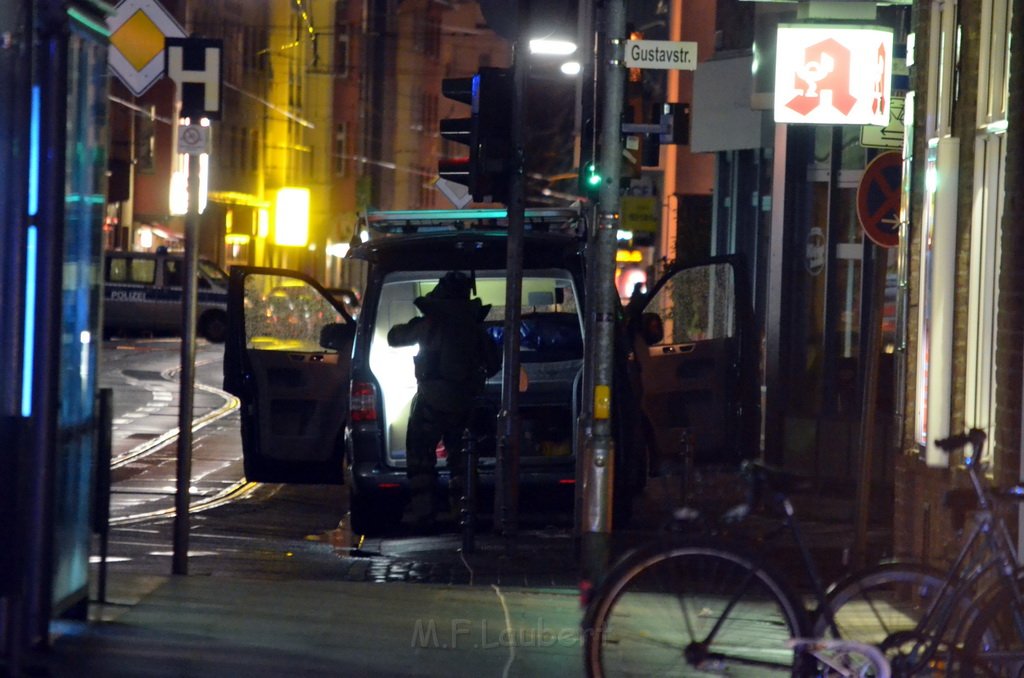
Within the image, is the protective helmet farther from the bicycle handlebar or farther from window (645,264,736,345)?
the bicycle handlebar

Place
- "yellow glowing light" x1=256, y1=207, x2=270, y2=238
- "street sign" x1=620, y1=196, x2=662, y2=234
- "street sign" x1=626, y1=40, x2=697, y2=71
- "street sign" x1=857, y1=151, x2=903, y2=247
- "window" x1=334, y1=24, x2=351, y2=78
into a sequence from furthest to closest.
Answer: "window" x1=334, y1=24, x2=351, y2=78 < "yellow glowing light" x1=256, y1=207, x2=270, y2=238 < "street sign" x1=620, y1=196, x2=662, y2=234 < "street sign" x1=857, y1=151, x2=903, y2=247 < "street sign" x1=626, y1=40, x2=697, y2=71

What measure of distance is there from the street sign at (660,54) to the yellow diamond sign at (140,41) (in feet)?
8.57

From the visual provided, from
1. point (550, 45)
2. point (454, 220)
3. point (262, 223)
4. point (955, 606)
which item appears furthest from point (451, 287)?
point (262, 223)

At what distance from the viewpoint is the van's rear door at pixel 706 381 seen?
13898 mm

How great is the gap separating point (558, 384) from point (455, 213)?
1786 millimetres

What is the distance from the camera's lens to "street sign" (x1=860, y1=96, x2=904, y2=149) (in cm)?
1298

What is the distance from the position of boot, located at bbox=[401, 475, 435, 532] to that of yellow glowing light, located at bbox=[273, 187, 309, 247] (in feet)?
146

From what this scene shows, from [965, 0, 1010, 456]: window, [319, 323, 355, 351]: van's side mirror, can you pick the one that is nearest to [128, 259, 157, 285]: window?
[319, 323, 355, 351]: van's side mirror

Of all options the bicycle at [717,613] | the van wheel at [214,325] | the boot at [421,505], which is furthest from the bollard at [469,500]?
the van wheel at [214,325]

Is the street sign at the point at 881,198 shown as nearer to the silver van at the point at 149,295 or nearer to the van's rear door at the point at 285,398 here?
the van's rear door at the point at 285,398

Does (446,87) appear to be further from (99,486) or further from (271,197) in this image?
(271,197)

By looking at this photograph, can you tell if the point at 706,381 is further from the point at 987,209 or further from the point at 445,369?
the point at 987,209

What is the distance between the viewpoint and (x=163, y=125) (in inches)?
2234

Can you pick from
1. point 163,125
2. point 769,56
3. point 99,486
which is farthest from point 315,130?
point 99,486
